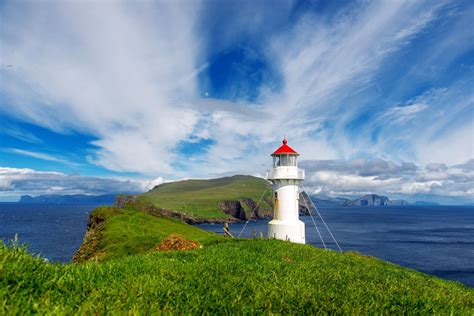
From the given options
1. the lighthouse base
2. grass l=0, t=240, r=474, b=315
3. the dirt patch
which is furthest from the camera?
the lighthouse base

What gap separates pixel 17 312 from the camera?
15.1ft

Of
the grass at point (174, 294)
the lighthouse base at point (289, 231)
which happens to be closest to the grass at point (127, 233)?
the lighthouse base at point (289, 231)

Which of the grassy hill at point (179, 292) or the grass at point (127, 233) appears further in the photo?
the grass at point (127, 233)

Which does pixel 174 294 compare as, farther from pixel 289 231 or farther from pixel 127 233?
pixel 127 233

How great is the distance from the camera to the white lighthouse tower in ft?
112

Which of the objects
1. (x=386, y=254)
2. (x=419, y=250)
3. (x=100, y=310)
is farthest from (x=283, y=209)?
(x=419, y=250)

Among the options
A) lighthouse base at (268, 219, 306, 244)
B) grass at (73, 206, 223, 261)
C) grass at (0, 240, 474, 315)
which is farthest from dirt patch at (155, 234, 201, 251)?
lighthouse base at (268, 219, 306, 244)

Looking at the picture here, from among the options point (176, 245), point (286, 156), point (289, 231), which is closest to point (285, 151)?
point (286, 156)

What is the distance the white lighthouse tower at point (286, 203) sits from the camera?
34.1 meters

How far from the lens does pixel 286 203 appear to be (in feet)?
114

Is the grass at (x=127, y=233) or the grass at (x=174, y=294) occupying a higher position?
the grass at (x=174, y=294)

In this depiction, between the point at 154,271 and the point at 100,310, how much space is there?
4532mm

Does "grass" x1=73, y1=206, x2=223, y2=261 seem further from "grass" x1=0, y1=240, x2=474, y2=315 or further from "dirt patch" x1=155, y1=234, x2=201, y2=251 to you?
"grass" x1=0, y1=240, x2=474, y2=315

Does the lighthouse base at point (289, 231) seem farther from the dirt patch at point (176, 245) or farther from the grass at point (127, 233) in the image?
the dirt patch at point (176, 245)
